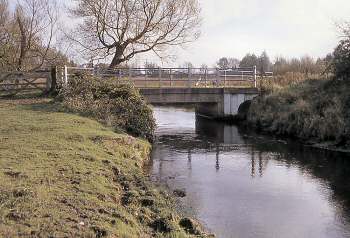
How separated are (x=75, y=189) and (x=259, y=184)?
7328 mm

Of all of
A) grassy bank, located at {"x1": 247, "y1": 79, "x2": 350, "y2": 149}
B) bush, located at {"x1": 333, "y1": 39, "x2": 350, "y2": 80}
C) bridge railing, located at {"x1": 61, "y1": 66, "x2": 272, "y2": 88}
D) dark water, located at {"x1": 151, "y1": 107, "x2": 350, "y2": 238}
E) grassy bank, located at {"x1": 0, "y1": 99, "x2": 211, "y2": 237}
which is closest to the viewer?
grassy bank, located at {"x1": 0, "y1": 99, "x2": 211, "y2": 237}

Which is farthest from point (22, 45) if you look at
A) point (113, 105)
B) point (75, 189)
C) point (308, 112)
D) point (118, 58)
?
point (75, 189)

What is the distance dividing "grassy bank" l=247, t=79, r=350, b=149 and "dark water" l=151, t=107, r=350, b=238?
4.81 ft

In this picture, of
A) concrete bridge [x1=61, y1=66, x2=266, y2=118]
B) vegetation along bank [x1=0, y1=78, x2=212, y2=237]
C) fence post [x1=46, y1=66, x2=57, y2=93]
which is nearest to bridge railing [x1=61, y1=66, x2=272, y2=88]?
concrete bridge [x1=61, y1=66, x2=266, y2=118]

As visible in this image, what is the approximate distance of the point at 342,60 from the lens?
28.8 metres

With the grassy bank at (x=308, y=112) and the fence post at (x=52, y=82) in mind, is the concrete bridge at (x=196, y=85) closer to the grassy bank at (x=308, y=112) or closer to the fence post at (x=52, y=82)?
the grassy bank at (x=308, y=112)

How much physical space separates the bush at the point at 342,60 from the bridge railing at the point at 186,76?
367 inches

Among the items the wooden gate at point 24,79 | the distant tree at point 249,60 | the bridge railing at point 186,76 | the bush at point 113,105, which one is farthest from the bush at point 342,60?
the distant tree at point 249,60

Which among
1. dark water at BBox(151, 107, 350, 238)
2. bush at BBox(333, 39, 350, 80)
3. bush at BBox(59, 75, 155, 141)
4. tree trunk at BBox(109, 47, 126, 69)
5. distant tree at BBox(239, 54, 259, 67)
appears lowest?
dark water at BBox(151, 107, 350, 238)

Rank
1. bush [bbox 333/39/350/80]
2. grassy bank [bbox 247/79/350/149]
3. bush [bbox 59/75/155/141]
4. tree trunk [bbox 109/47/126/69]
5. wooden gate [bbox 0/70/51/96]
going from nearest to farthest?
bush [bbox 59/75/155/141], grassy bank [bbox 247/79/350/149], bush [bbox 333/39/350/80], wooden gate [bbox 0/70/51/96], tree trunk [bbox 109/47/126/69]

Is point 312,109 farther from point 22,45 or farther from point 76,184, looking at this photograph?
point 22,45

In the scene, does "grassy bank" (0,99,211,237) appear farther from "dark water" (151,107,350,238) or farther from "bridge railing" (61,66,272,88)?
"bridge railing" (61,66,272,88)

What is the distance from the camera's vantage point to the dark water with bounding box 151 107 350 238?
11.4 meters

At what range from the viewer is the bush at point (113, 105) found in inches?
883
